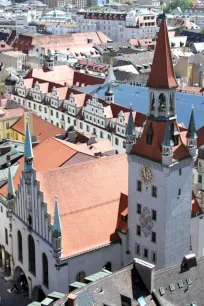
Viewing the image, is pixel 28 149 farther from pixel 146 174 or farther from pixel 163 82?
pixel 163 82

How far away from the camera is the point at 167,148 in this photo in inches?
2130

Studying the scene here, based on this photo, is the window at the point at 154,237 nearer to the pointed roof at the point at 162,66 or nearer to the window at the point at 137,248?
the window at the point at 137,248

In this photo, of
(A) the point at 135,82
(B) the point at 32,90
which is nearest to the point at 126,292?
(B) the point at 32,90

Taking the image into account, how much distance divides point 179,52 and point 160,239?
134358 millimetres

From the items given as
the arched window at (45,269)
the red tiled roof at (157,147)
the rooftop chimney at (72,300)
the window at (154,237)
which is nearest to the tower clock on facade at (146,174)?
the red tiled roof at (157,147)

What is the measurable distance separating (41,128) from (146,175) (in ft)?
163

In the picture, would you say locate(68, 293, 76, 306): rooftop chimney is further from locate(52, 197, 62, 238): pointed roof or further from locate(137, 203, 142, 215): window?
locate(137, 203, 142, 215): window

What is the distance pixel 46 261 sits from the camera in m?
60.3

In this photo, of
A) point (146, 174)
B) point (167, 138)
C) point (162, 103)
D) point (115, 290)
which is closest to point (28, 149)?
point (146, 174)

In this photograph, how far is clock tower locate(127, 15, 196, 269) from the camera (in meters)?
55.1

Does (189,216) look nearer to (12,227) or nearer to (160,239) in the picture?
(160,239)

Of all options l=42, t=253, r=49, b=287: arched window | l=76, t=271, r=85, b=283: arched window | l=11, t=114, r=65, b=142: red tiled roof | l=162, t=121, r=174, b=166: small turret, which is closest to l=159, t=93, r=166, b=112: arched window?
l=162, t=121, r=174, b=166: small turret

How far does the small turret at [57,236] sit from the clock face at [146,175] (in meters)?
8.73

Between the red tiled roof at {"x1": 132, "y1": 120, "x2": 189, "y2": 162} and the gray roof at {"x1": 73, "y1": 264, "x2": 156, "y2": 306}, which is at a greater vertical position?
the red tiled roof at {"x1": 132, "y1": 120, "x2": 189, "y2": 162}
